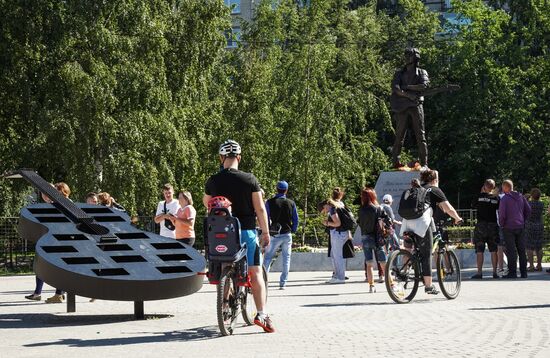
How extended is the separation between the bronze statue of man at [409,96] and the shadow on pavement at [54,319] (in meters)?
12.5

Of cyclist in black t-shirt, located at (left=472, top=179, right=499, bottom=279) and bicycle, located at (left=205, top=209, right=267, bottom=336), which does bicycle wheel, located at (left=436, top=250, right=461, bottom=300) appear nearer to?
bicycle, located at (left=205, top=209, right=267, bottom=336)

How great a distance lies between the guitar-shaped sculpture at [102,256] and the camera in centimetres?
1245

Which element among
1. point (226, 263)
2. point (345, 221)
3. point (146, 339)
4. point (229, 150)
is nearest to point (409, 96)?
point (345, 221)

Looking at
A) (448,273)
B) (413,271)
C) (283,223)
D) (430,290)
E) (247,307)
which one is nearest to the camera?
(247,307)

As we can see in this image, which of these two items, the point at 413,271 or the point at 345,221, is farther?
the point at 345,221

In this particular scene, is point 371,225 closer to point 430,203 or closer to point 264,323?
point 430,203

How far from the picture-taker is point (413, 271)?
15.8 metres

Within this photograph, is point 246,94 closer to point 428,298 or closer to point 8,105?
point 8,105

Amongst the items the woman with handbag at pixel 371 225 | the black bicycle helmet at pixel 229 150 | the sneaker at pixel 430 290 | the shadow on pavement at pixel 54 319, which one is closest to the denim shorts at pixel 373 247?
the woman with handbag at pixel 371 225

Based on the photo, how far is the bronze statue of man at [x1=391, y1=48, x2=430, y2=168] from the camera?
992 inches

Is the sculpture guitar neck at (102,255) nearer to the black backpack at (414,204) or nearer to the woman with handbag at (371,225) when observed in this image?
the black backpack at (414,204)

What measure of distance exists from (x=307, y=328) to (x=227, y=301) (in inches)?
46.1

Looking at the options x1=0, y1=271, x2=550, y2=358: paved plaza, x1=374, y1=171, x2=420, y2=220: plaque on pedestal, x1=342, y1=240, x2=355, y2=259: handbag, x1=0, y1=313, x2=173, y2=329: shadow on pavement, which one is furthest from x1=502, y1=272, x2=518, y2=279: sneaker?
x1=0, y1=313, x2=173, y2=329: shadow on pavement

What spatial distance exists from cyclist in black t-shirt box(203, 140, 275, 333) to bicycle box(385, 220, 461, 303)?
4.03m
